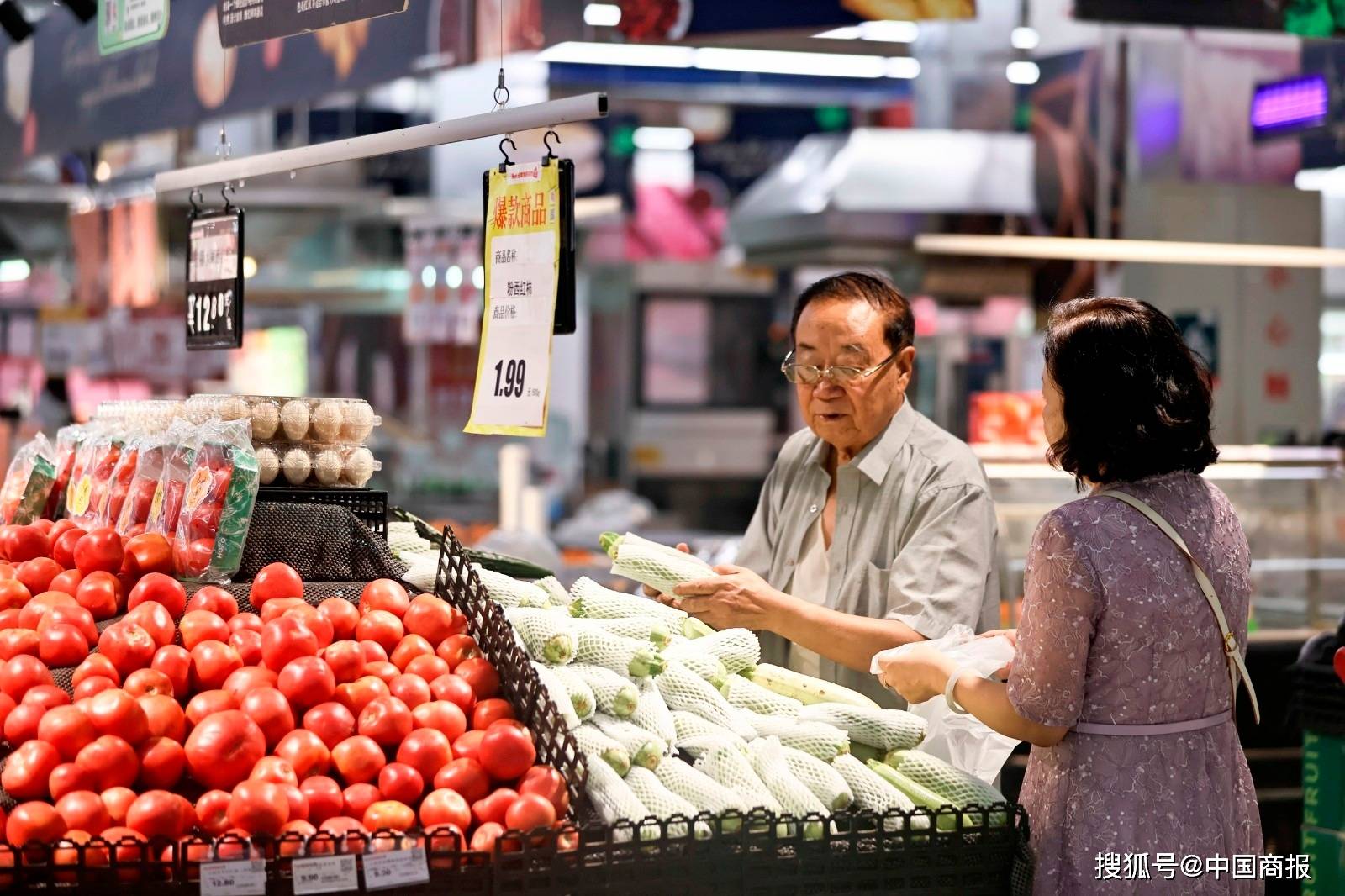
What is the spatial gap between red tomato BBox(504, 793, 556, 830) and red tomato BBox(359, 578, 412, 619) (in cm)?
77

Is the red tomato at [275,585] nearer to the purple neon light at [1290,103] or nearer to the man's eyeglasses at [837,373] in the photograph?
the man's eyeglasses at [837,373]

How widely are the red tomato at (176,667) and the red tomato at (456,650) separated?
0.50m

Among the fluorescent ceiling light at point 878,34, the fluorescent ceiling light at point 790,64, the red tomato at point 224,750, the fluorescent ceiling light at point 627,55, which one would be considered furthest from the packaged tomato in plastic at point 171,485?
the fluorescent ceiling light at point 790,64

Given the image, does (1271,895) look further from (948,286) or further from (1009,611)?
(948,286)

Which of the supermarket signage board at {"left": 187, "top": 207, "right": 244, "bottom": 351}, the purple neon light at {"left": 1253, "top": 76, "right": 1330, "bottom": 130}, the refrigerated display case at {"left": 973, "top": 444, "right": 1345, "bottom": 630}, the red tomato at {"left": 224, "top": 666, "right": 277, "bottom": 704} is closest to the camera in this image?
the red tomato at {"left": 224, "top": 666, "right": 277, "bottom": 704}

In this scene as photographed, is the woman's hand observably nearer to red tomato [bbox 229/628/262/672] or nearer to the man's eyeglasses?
the man's eyeglasses

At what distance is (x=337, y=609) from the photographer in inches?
126

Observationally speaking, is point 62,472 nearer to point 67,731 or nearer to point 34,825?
Result: point 67,731

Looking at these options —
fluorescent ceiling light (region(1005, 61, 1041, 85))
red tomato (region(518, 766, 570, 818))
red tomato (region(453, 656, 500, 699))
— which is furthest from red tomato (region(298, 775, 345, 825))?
fluorescent ceiling light (region(1005, 61, 1041, 85))

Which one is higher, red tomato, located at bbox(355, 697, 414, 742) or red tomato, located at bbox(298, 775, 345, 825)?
red tomato, located at bbox(355, 697, 414, 742)

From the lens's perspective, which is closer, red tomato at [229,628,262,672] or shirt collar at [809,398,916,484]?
red tomato at [229,628,262,672]

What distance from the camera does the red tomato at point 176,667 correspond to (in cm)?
296

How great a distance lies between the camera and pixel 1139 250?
8.04m

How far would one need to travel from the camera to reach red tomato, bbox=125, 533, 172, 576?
3520mm
